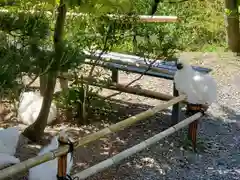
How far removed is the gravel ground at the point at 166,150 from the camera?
2740 millimetres

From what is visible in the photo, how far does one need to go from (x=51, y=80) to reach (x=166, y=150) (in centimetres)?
89

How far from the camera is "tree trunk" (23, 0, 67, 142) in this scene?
2.36m

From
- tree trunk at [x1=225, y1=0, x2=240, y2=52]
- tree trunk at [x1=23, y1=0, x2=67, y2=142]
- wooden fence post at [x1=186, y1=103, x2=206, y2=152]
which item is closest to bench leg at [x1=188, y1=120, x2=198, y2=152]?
wooden fence post at [x1=186, y1=103, x2=206, y2=152]

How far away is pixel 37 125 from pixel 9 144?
41 cm

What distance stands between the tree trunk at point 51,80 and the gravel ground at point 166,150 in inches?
4.3

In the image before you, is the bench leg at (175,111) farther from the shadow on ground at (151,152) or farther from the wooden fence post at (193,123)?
the wooden fence post at (193,123)

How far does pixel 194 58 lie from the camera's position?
571 cm

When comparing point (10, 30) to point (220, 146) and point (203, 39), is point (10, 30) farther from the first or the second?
point (203, 39)

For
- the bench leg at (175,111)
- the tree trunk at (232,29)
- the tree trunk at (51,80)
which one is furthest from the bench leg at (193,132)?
the tree trunk at (232,29)

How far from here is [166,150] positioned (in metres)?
3.05

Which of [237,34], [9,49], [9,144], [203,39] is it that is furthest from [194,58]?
[9,49]

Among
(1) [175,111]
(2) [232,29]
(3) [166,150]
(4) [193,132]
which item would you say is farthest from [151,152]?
(2) [232,29]

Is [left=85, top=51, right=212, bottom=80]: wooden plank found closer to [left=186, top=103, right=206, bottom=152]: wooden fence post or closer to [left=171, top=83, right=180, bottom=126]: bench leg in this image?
[left=171, top=83, right=180, bottom=126]: bench leg

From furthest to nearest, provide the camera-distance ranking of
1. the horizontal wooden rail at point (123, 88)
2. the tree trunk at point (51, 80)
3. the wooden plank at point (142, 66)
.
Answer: the wooden plank at point (142, 66) → the horizontal wooden rail at point (123, 88) → the tree trunk at point (51, 80)
